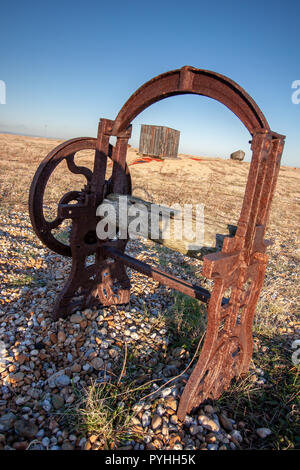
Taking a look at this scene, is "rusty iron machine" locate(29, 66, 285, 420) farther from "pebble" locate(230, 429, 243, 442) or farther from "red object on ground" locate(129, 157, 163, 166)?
"red object on ground" locate(129, 157, 163, 166)

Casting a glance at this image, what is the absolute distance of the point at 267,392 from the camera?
2611 millimetres

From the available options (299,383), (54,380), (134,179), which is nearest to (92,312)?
(54,380)

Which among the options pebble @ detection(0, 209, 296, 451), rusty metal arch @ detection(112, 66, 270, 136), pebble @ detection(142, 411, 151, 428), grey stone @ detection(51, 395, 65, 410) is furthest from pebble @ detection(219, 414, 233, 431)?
rusty metal arch @ detection(112, 66, 270, 136)

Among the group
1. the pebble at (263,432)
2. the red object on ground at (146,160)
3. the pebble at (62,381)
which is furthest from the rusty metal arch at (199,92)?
the red object on ground at (146,160)

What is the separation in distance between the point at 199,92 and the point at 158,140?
18254 millimetres

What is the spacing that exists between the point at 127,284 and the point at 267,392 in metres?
1.86

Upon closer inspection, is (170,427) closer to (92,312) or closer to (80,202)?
(92,312)

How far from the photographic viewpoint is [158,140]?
19734 millimetres

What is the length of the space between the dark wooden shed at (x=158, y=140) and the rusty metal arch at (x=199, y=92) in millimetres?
17461

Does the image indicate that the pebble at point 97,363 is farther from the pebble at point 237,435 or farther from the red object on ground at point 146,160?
the red object on ground at point 146,160

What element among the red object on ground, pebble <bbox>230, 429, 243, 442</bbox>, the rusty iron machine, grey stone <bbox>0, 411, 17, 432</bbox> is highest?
the red object on ground

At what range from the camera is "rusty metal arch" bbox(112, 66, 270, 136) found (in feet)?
6.38

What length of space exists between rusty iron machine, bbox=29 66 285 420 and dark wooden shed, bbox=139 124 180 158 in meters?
17.1

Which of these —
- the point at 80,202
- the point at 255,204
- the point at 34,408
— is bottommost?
the point at 34,408
